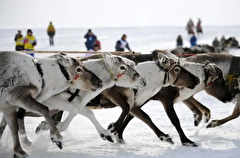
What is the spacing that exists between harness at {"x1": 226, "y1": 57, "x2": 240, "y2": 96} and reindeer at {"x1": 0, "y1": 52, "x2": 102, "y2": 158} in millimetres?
3038

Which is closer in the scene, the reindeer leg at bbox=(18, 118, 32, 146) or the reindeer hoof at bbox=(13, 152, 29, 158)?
the reindeer hoof at bbox=(13, 152, 29, 158)

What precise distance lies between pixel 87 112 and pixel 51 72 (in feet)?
3.22

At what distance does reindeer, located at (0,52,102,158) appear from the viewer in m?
6.48

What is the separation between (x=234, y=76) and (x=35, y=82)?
426cm

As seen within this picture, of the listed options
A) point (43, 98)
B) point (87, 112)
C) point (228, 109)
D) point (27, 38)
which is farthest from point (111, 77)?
point (27, 38)

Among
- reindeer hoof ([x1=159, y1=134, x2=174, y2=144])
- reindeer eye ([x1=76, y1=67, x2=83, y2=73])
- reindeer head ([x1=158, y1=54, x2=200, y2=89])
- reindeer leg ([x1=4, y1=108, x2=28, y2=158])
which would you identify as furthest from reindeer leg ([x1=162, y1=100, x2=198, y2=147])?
reindeer leg ([x1=4, y1=108, x2=28, y2=158])

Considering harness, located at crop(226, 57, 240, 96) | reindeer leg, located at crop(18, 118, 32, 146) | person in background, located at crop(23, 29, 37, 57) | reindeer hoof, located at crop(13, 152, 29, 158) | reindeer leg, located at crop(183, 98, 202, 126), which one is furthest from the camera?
person in background, located at crop(23, 29, 37, 57)

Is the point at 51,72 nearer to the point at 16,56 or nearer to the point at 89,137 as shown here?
the point at 16,56

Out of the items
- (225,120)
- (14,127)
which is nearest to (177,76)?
(225,120)

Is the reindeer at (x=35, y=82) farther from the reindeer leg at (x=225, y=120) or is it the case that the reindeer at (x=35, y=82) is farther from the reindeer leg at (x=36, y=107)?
the reindeer leg at (x=225, y=120)

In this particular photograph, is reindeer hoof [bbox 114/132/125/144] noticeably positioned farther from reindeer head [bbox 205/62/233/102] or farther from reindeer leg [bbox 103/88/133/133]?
reindeer head [bbox 205/62/233/102]

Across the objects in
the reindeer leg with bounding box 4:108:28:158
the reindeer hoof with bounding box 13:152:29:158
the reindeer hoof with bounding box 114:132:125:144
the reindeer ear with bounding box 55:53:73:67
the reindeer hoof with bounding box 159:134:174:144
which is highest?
the reindeer ear with bounding box 55:53:73:67

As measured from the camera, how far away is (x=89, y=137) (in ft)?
28.3

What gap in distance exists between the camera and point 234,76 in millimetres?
9336
